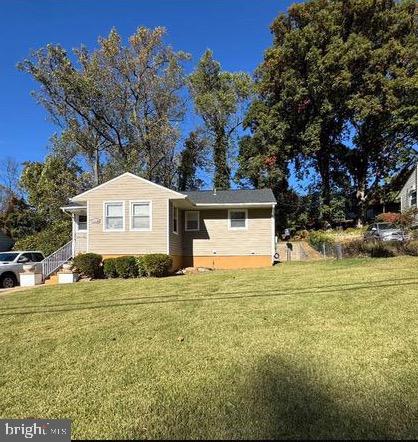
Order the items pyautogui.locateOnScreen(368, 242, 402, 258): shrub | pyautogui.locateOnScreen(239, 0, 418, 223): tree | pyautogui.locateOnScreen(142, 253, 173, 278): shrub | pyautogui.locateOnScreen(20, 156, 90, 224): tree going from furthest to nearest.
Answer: pyautogui.locateOnScreen(20, 156, 90, 224): tree, pyautogui.locateOnScreen(239, 0, 418, 223): tree, pyautogui.locateOnScreen(368, 242, 402, 258): shrub, pyautogui.locateOnScreen(142, 253, 173, 278): shrub

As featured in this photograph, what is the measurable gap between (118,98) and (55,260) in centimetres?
1646

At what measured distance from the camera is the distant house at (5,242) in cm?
3503

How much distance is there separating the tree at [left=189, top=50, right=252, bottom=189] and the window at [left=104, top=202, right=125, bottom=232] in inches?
677

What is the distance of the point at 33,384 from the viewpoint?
4496 mm

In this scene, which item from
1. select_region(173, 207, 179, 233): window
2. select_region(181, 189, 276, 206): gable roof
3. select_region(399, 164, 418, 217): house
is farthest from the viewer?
select_region(399, 164, 418, 217): house

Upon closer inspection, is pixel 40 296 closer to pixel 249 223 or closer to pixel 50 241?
pixel 249 223

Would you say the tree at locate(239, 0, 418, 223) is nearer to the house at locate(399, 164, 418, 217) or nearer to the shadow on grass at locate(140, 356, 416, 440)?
the house at locate(399, 164, 418, 217)

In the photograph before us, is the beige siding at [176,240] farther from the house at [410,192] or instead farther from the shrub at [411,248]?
the house at [410,192]

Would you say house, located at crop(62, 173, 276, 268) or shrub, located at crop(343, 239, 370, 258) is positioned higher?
house, located at crop(62, 173, 276, 268)

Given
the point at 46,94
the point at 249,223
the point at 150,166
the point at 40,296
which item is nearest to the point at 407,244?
the point at 249,223

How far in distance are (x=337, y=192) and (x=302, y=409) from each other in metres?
31.2

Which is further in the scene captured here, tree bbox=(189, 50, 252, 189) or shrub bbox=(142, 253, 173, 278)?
tree bbox=(189, 50, 252, 189)

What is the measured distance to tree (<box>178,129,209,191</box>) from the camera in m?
35.7

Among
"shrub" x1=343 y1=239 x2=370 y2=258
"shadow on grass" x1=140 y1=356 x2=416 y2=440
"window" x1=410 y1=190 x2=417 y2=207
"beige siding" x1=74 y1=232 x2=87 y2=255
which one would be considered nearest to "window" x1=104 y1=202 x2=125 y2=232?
"beige siding" x1=74 y1=232 x2=87 y2=255
